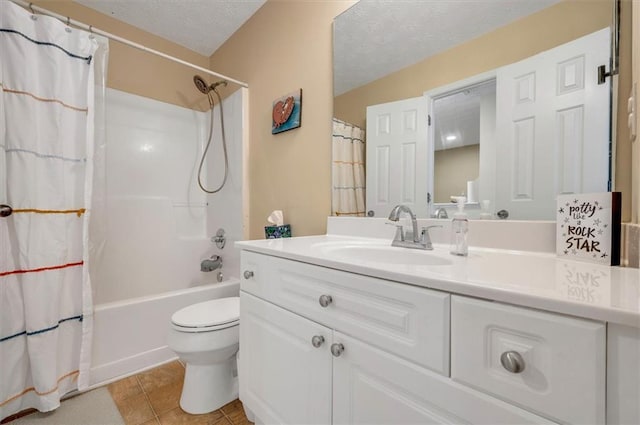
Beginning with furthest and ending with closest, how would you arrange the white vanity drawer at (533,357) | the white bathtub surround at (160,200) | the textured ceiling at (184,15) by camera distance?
the white bathtub surround at (160,200)
the textured ceiling at (184,15)
the white vanity drawer at (533,357)

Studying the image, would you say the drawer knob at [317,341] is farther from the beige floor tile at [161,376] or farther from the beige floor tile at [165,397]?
the beige floor tile at [161,376]

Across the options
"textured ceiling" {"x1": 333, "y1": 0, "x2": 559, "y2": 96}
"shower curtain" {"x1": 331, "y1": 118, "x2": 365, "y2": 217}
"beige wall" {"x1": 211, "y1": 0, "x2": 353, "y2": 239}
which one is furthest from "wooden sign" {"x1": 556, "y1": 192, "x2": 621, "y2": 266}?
"beige wall" {"x1": 211, "y1": 0, "x2": 353, "y2": 239}

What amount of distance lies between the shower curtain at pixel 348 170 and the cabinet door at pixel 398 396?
741mm

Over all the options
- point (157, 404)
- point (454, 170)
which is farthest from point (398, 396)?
point (157, 404)

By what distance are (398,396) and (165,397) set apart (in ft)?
4.37

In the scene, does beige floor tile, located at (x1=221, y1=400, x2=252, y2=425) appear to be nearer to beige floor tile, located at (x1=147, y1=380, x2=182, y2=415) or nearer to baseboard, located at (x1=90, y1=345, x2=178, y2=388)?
beige floor tile, located at (x1=147, y1=380, x2=182, y2=415)

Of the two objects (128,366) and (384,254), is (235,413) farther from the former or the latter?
(384,254)

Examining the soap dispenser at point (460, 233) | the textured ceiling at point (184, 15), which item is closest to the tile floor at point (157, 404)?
the soap dispenser at point (460, 233)

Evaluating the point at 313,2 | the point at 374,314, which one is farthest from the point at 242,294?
the point at 313,2

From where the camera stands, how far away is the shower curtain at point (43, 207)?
45.3 inches

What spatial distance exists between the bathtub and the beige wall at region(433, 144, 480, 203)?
163 centimetres

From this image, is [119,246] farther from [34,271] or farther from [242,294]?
[242,294]

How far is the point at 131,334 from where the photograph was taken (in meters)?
1.52

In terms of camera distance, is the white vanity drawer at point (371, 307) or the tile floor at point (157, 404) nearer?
the white vanity drawer at point (371, 307)
